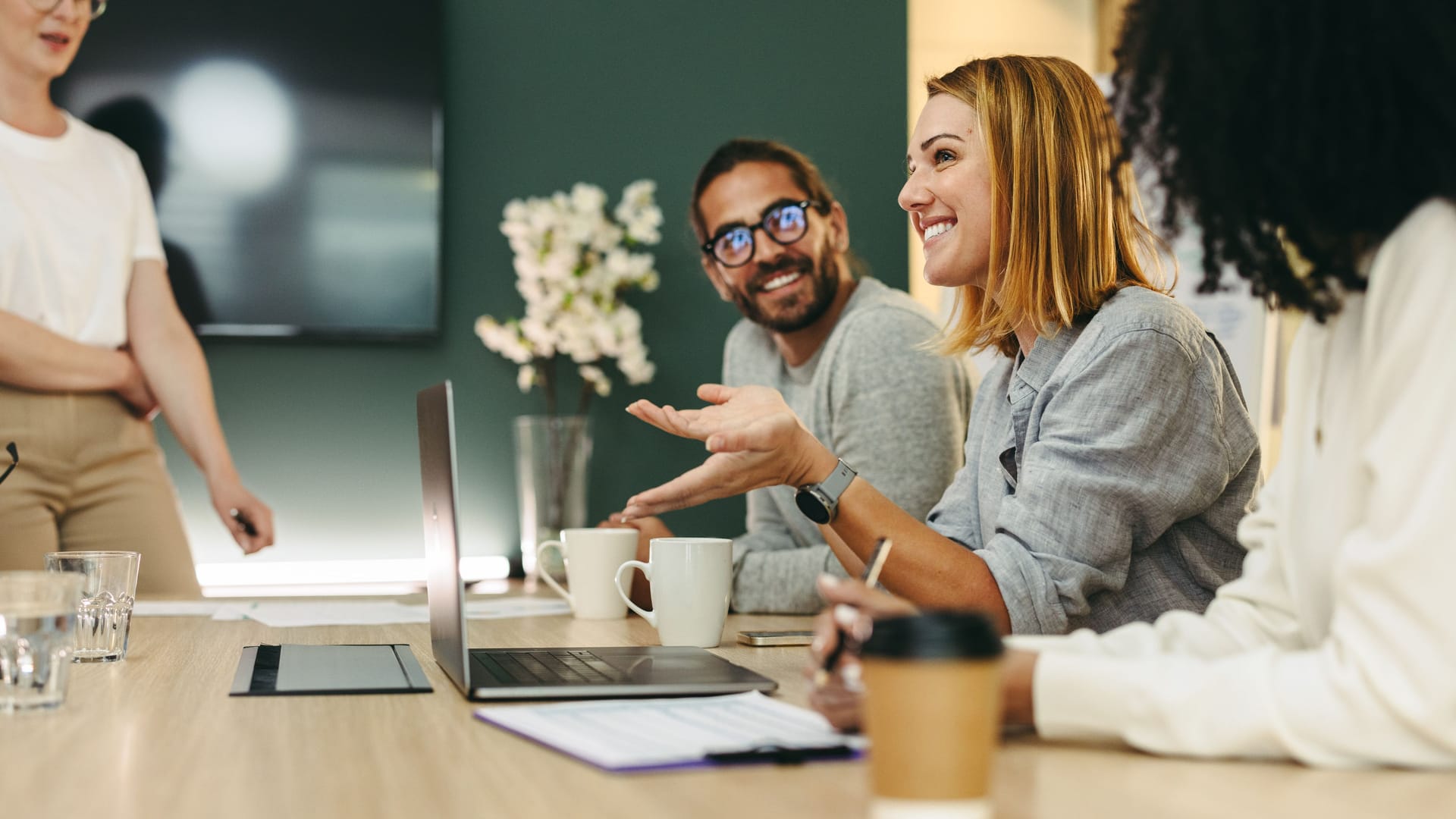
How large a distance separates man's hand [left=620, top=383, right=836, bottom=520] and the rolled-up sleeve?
226 mm

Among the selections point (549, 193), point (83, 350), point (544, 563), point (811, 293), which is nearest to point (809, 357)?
point (811, 293)

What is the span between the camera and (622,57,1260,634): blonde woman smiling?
1.29m

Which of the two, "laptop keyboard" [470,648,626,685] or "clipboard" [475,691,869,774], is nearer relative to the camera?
"clipboard" [475,691,869,774]

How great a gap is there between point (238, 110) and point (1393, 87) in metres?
2.85

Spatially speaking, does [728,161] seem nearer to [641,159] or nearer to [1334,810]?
[641,159]

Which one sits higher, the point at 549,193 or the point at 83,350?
the point at 549,193

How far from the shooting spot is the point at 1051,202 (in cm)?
148

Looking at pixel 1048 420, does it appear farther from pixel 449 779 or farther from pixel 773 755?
pixel 449 779

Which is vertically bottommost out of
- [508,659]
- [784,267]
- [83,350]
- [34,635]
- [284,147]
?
[508,659]

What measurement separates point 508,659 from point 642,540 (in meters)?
0.64

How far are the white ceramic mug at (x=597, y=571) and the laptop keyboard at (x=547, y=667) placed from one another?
1.28 ft

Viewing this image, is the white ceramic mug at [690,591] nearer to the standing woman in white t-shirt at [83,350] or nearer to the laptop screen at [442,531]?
the laptop screen at [442,531]

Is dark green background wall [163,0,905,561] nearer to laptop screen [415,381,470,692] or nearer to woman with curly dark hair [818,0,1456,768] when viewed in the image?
laptop screen [415,381,470,692]

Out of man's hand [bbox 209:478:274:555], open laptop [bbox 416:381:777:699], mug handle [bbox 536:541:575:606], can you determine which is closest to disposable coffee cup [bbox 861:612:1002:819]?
open laptop [bbox 416:381:777:699]
